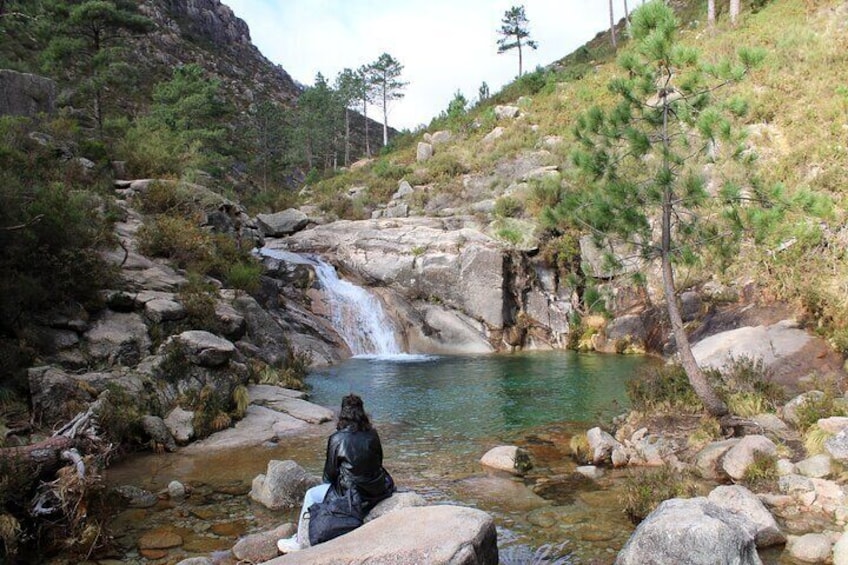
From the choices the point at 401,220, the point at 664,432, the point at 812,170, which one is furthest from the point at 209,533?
the point at 401,220

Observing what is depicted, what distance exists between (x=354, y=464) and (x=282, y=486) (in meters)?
2.47

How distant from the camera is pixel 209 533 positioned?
6.84 m

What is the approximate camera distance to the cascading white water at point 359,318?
23.7 metres

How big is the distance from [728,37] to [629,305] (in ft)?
66.0

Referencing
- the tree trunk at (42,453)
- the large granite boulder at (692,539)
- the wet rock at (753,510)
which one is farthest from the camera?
the tree trunk at (42,453)

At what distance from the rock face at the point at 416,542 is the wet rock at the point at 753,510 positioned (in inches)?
112

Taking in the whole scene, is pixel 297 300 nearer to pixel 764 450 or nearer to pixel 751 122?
pixel 764 450

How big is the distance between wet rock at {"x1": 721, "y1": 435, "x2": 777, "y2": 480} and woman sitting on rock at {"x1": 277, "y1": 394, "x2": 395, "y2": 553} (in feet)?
16.1

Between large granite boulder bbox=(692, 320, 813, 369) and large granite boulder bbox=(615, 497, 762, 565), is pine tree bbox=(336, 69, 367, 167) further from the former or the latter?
large granite boulder bbox=(615, 497, 762, 565)

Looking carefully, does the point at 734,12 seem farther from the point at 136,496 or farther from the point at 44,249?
the point at 136,496

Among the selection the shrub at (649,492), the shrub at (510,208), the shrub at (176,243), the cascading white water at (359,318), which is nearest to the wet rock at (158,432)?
the shrub at (649,492)

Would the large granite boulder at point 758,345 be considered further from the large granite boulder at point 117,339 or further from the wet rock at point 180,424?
the large granite boulder at point 117,339

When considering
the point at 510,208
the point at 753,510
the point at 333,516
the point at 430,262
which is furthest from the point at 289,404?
the point at 510,208

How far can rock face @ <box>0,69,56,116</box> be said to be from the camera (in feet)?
A: 74.2
